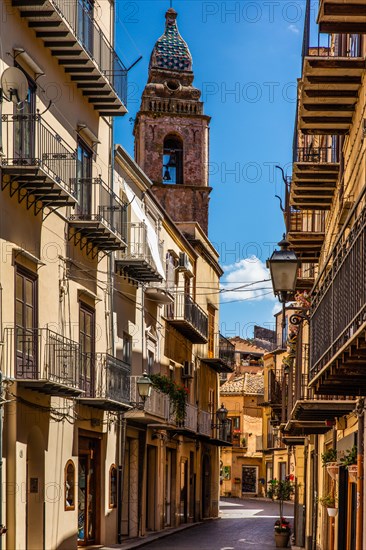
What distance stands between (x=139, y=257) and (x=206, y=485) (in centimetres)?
1977

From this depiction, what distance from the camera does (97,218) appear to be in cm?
2270

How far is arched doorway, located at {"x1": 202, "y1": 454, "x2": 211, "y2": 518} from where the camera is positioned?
44.9 meters

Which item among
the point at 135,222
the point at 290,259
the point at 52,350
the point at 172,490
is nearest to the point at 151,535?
the point at 172,490

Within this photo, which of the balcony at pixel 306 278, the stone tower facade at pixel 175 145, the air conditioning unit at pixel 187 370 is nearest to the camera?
the balcony at pixel 306 278

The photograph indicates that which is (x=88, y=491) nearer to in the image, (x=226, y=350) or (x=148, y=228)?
(x=148, y=228)

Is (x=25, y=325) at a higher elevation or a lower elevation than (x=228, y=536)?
higher

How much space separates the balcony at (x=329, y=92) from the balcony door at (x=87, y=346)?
7324 millimetres

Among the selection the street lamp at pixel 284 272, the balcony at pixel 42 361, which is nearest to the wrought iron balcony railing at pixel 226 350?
the balcony at pixel 42 361

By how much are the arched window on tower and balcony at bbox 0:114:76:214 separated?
27328 mm

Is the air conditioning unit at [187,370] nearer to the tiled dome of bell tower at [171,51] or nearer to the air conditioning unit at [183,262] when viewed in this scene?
the air conditioning unit at [183,262]

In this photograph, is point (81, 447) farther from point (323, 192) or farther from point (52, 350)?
point (323, 192)

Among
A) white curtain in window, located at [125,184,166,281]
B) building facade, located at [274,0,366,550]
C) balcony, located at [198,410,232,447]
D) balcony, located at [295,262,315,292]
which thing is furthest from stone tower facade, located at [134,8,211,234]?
building facade, located at [274,0,366,550]

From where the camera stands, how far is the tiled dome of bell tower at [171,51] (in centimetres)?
4959

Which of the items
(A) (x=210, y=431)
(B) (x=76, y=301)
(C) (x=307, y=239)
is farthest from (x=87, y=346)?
(A) (x=210, y=431)
